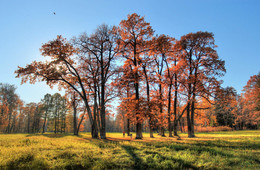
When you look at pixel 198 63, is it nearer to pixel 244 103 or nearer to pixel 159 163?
pixel 159 163

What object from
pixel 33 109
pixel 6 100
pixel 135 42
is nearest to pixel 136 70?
pixel 135 42

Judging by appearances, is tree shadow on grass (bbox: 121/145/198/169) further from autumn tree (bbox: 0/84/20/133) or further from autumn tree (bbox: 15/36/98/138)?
autumn tree (bbox: 0/84/20/133)

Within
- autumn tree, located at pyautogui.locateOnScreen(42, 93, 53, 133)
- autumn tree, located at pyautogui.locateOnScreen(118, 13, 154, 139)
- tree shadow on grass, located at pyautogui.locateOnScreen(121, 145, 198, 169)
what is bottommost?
tree shadow on grass, located at pyautogui.locateOnScreen(121, 145, 198, 169)

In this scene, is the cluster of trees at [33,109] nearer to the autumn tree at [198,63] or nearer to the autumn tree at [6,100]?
the autumn tree at [6,100]

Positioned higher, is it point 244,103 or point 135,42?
point 135,42

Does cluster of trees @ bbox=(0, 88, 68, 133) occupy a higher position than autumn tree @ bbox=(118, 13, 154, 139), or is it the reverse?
autumn tree @ bbox=(118, 13, 154, 139)

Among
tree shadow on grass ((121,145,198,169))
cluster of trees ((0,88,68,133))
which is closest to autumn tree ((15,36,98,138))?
tree shadow on grass ((121,145,198,169))

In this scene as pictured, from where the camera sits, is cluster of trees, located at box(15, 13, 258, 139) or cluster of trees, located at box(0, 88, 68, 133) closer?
cluster of trees, located at box(15, 13, 258, 139)

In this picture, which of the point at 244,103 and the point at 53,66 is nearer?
the point at 53,66

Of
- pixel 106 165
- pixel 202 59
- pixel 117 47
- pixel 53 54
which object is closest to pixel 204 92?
pixel 202 59

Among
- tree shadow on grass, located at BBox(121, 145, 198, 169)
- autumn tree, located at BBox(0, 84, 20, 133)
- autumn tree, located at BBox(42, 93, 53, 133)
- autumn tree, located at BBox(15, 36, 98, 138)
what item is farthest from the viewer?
autumn tree, located at BBox(42, 93, 53, 133)

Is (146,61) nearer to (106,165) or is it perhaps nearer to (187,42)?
(187,42)

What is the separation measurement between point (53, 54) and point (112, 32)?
8.34 m

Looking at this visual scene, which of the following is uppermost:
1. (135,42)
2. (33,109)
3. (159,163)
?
(135,42)
